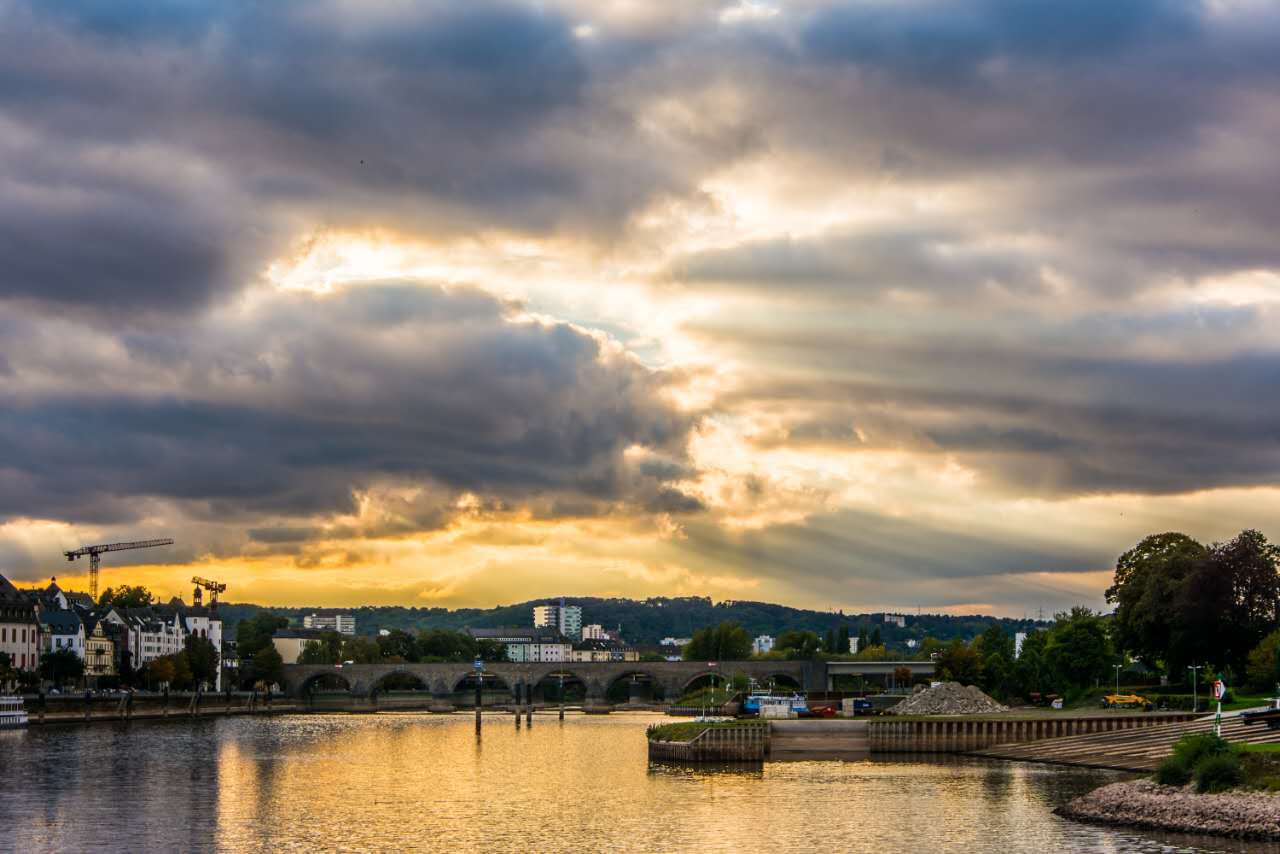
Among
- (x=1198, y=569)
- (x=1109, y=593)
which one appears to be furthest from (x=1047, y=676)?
(x=1198, y=569)

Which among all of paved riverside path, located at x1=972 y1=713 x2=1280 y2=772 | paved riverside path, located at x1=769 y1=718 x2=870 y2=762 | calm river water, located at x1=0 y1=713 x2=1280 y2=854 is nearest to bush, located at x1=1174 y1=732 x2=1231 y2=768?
calm river water, located at x1=0 y1=713 x2=1280 y2=854

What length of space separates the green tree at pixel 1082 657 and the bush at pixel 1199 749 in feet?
297

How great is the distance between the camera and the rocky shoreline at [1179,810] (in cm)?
7275

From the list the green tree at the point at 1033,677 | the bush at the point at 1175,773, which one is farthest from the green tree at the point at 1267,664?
the green tree at the point at 1033,677

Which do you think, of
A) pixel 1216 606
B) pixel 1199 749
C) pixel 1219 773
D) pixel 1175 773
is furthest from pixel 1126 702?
pixel 1219 773

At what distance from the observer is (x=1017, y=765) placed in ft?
392

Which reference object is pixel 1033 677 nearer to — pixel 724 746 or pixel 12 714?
pixel 724 746

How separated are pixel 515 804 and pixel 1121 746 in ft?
158

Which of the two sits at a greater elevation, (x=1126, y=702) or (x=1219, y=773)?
(x=1219, y=773)

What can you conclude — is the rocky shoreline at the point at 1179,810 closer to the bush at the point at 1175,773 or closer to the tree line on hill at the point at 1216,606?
the bush at the point at 1175,773

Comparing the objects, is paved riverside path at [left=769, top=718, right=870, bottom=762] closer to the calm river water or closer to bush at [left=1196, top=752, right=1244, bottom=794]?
the calm river water

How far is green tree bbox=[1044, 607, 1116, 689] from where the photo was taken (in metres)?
173

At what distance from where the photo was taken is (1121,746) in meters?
116

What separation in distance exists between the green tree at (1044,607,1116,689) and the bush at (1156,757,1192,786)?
90.9m
